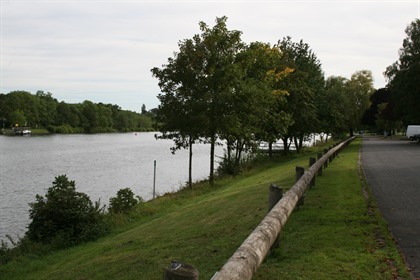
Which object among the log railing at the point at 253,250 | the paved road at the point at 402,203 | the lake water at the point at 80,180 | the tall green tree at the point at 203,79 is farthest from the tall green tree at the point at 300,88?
the log railing at the point at 253,250

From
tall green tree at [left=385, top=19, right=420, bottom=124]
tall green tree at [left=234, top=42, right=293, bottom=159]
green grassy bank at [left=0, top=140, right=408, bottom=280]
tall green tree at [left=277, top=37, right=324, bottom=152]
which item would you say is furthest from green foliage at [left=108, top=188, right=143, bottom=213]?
tall green tree at [left=385, top=19, right=420, bottom=124]

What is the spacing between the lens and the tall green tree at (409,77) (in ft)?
158

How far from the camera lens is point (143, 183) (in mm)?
29547

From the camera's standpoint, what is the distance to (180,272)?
2.64 meters

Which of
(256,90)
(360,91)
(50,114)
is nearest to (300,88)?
(256,90)

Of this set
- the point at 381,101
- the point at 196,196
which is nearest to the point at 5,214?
the point at 196,196

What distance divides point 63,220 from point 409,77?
44.8m

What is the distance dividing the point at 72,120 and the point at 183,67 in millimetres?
143239

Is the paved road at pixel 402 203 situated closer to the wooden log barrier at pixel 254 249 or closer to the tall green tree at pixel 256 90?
the wooden log barrier at pixel 254 249

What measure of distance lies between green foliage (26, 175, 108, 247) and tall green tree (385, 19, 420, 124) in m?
43.0

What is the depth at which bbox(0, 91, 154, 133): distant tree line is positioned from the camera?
145250mm

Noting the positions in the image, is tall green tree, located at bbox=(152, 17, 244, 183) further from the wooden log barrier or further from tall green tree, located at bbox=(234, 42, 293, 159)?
the wooden log barrier

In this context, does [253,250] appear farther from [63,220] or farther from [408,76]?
[408,76]

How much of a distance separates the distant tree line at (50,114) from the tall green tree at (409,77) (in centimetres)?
12147
